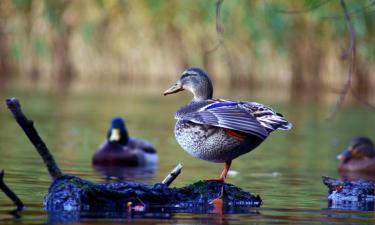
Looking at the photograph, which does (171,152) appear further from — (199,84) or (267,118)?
(267,118)

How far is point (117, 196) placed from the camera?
7.66m

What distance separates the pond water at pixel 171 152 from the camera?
7.61 metres

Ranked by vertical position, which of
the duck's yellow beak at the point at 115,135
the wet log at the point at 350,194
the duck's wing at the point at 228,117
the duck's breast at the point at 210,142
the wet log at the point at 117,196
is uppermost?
the duck's yellow beak at the point at 115,135

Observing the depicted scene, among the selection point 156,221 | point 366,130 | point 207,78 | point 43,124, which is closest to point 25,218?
point 156,221

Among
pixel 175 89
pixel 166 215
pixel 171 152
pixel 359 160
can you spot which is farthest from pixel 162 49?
pixel 166 215

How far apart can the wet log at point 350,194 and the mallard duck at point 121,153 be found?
4797 millimetres

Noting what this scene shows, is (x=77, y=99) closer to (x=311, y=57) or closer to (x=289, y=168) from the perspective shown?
(x=311, y=57)

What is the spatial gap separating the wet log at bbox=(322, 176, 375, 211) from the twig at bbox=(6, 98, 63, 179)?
7.83 feet

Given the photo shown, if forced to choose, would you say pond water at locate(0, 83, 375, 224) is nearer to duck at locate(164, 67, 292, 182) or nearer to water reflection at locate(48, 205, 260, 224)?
water reflection at locate(48, 205, 260, 224)

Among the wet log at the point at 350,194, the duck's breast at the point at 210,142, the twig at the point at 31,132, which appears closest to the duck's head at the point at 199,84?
the duck's breast at the point at 210,142

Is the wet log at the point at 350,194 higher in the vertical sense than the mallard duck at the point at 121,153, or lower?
lower

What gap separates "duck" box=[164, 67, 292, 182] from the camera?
7820mm

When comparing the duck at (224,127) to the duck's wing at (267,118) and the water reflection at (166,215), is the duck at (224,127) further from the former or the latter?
the water reflection at (166,215)

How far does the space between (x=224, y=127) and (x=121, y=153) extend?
5.98 metres
